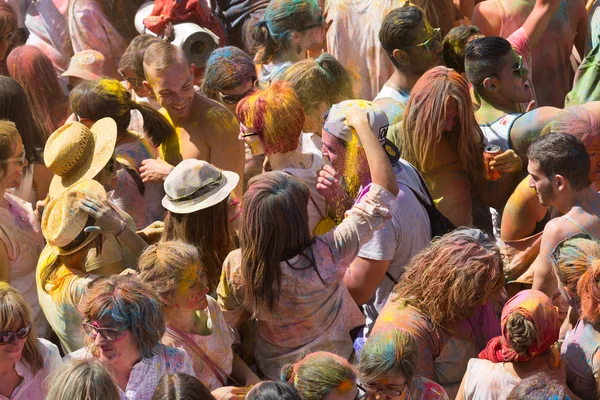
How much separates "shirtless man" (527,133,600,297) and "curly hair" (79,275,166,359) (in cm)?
182

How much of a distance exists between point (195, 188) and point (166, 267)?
2.23 ft

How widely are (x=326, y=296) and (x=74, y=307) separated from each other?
1.15 m

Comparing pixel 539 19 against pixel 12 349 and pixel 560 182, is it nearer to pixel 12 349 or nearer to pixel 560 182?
pixel 560 182

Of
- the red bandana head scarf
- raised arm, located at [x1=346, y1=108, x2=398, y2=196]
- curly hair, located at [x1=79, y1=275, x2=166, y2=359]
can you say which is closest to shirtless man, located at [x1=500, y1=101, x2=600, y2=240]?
raised arm, located at [x1=346, y1=108, x2=398, y2=196]

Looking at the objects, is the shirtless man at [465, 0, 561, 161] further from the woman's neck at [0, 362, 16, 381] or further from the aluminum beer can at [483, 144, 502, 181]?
the woman's neck at [0, 362, 16, 381]

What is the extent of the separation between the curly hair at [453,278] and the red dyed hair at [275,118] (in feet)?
4.37

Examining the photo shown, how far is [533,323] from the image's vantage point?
4.19 meters

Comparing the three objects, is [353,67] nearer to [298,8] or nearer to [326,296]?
[298,8]

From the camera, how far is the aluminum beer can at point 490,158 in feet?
18.6

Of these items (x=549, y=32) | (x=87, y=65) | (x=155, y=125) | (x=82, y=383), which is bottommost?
(x=87, y=65)

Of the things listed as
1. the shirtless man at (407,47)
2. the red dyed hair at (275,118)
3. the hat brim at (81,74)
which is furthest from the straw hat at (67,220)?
the hat brim at (81,74)

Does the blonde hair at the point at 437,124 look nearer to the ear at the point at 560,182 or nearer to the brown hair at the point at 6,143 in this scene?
the ear at the point at 560,182

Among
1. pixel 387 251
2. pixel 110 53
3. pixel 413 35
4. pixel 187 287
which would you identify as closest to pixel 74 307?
pixel 187 287

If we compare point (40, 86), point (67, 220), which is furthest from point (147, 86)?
point (67, 220)
